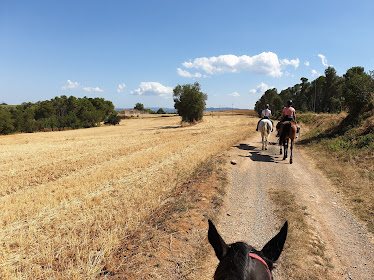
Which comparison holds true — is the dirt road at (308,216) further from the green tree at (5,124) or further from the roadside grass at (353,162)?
the green tree at (5,124)

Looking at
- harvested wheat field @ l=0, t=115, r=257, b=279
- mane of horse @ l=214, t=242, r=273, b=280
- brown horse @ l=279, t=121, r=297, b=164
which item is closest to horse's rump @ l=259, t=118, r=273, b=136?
brown horse @ l=279, t=121, r=297, b=164

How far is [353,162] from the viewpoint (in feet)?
33.8

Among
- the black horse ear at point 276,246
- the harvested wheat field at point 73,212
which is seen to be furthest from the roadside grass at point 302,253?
the harvested wheat field at point 73,212

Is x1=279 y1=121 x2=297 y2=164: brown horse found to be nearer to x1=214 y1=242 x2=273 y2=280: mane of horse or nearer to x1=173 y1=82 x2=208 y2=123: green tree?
x1=214 y1=242 x2=273 y2=280: mane of horse

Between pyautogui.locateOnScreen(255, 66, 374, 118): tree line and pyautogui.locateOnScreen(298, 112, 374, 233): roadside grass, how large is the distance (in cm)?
169

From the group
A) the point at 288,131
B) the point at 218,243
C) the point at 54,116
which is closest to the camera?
the point at 218,243

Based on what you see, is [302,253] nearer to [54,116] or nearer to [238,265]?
[238,265]

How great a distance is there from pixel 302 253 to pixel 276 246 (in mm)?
3467

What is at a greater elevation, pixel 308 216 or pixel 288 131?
pixel 288 131

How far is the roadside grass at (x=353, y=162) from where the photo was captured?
6594 millimetres

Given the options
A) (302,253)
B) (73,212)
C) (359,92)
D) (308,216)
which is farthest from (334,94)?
(73,212)

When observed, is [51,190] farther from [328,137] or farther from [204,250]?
[328,137]

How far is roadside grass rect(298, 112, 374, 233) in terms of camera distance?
6.59m

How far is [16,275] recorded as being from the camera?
12.8ft
